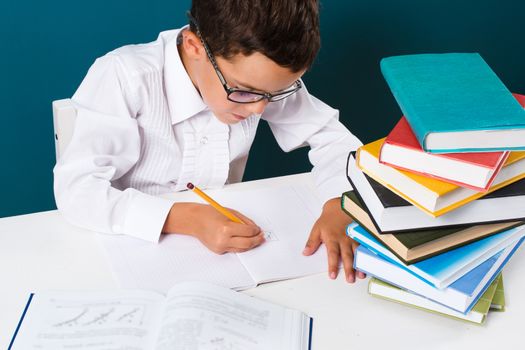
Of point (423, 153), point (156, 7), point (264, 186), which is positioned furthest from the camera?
point (156, 7)

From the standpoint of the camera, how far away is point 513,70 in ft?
8.84

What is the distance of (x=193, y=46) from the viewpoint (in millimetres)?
1271

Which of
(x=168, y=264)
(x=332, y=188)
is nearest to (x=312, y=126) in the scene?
Answer: (x=332, y=188)

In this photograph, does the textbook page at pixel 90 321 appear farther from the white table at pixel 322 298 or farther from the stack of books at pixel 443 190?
the stack of books at pixel 443 190

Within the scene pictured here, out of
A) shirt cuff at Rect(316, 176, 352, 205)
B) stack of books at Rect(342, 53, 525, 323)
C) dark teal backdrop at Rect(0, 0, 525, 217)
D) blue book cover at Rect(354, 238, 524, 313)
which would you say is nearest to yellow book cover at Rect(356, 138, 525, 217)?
stack of books at Rect(342, 53, 525, 323)

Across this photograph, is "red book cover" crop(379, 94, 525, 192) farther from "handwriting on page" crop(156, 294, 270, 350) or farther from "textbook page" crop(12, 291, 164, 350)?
"textbook page" crop(12, 291, 164, 350)

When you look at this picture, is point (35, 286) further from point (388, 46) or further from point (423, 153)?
point (388, 46)

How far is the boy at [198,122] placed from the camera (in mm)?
1158

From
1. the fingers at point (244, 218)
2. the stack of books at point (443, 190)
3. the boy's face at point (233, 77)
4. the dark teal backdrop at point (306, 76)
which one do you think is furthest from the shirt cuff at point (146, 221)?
the dark teal backdrop at point (306, 76)

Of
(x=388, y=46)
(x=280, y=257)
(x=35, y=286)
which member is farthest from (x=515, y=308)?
(x=388, y=46)

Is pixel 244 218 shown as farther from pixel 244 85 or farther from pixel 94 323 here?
pixel 94 323

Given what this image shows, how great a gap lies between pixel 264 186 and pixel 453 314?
482 millimetres

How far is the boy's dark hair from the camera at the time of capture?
3.77 ft

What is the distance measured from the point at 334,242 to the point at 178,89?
47 cm
